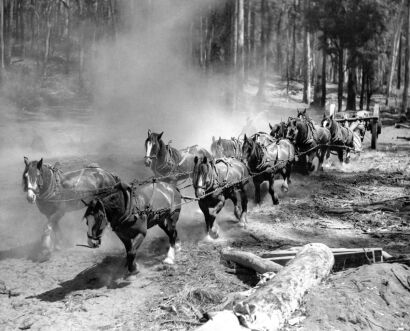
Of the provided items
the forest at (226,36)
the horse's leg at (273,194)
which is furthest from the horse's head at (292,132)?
the forest at (226,36)

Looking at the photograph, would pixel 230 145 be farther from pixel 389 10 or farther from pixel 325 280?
pixel 389 10

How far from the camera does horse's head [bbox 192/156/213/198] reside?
28.6 feet

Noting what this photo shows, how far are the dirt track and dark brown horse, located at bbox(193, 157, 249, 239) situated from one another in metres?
0.44

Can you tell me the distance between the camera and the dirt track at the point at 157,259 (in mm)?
6410

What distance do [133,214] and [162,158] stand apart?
12.1 feet

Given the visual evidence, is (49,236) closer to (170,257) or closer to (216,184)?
(170,257)

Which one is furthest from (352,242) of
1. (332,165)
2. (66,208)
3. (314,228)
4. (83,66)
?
(83,66)

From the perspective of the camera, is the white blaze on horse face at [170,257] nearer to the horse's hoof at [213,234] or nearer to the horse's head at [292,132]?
the horse's hoof at [213,234]

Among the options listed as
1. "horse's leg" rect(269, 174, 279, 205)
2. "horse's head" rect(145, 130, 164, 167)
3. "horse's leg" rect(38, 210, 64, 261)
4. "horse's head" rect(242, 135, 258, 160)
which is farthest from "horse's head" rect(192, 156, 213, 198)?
"horse's leg" rect(269, 174, 279, 205)

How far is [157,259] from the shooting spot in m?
8.59

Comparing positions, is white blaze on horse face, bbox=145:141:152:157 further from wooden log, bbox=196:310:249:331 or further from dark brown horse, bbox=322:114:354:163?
dark brown horse, bbox=322:114:354:163

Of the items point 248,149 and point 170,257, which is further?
point 248,149

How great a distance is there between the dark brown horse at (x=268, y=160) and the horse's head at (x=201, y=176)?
2562mm

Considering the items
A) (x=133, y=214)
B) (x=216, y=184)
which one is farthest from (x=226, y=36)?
(x=133, y=214)
